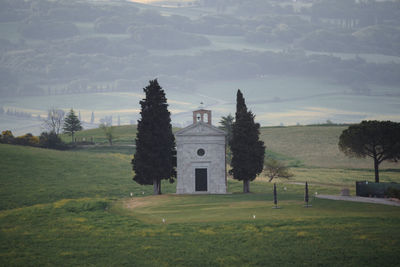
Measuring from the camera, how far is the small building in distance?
232ft

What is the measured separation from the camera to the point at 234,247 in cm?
4016

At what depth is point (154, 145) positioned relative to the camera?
72.8 m

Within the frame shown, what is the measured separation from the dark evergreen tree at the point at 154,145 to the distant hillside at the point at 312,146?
45.0 meters

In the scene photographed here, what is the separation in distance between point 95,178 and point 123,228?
1645 inches

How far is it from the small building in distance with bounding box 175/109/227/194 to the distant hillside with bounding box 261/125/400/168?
4244cm

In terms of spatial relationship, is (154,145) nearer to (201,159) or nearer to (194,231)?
(201,159)

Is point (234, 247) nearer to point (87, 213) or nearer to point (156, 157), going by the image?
point (87, 213)

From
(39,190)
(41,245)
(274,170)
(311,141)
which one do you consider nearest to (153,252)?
(41,245)

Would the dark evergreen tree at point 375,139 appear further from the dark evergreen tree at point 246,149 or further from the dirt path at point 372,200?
the dirt path at point 372,200

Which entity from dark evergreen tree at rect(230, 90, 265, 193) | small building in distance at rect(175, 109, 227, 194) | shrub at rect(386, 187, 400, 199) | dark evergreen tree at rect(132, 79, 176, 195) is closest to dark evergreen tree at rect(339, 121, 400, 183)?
dark evergreen tree at rect(230, 90, 265, 193)

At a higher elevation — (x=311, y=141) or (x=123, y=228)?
(x=311, y=141)

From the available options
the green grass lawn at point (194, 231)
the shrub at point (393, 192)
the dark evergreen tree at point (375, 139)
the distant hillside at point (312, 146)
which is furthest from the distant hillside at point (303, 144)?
the shrub at point (393, 192)

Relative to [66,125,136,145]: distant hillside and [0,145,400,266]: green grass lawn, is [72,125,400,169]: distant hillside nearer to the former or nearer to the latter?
[66,125,136,145]: distant hillside

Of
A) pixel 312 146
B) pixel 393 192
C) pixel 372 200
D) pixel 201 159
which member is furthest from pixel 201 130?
pixel 312 146
